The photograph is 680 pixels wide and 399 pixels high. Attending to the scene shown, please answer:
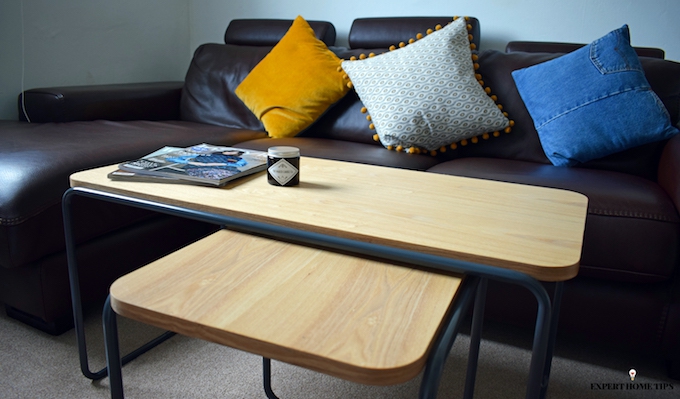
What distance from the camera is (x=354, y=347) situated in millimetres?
549

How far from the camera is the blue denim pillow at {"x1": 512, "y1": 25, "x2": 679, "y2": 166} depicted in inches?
61.2

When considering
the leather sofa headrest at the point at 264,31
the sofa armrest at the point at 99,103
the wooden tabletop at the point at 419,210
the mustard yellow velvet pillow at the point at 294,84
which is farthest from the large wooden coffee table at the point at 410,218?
the leather sofa headrest at the point at 264,31

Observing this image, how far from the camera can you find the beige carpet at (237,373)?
46.8 inches

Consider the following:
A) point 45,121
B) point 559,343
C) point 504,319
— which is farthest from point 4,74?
point 559,343

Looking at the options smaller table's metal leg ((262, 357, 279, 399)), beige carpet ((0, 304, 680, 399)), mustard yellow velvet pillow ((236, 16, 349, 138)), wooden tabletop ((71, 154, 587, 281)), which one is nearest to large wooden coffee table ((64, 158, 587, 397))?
wooden tabletop ((71, 154, 587, 281))

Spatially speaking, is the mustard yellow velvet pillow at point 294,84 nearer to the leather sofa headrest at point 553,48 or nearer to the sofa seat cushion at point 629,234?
the leather sofa headrest at point 553,48

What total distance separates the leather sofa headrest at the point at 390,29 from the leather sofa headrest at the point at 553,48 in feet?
0.52

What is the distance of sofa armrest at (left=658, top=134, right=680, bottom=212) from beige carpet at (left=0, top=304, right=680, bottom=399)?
1.48 ft

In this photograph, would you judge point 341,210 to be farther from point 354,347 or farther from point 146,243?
point 146,243

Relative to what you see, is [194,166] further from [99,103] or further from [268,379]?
[99,103]

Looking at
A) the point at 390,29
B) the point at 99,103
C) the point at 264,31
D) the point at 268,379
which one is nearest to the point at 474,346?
the point at 268,379

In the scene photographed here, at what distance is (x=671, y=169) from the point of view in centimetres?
141

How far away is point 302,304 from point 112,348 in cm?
29

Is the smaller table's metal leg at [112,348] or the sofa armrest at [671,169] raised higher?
the sofa armrest at [671,169]
